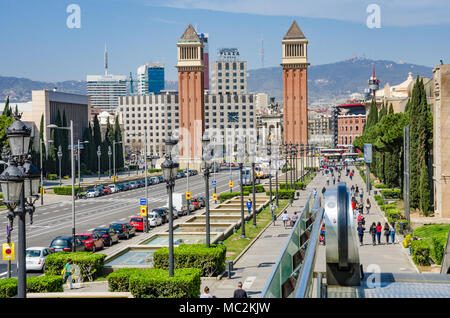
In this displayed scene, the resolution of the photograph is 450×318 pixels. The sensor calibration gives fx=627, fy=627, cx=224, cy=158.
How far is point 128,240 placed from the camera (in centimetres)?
3884

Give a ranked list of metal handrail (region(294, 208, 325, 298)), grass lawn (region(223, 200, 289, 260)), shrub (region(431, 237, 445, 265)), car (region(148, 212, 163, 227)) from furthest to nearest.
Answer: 1. car (region(148, 212, 163, 227))
2. grass lawn (region(223, 200, 289, 260))
3. shrub (region(431, 237, 445, 265))
4. metal handrail (region(294, 208, 325, 298))

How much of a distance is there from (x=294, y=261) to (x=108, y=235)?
2780cm

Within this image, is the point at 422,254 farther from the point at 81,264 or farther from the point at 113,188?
the point at 113,188

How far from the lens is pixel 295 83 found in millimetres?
149125

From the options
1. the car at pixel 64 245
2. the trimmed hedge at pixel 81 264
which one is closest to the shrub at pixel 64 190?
the car at pixel 64 245

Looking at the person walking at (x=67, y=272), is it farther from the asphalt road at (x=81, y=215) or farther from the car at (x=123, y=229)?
the car at (x=123, y=229)

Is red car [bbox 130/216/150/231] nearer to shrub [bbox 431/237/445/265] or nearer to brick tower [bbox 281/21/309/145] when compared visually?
shrub [bbox 431/237/445/265]

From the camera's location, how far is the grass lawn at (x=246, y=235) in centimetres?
3213

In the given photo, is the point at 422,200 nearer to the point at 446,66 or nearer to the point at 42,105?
the point at 446,66

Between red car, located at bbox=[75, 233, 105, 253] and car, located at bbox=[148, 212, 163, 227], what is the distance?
34.9 feet

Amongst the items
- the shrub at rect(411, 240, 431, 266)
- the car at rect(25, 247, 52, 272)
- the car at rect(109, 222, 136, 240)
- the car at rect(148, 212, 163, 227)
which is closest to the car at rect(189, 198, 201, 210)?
the car at rect(148, 212, 163, 227)

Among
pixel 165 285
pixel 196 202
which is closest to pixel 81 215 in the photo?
pixel 196 202

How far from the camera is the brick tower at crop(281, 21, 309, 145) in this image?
147 m
